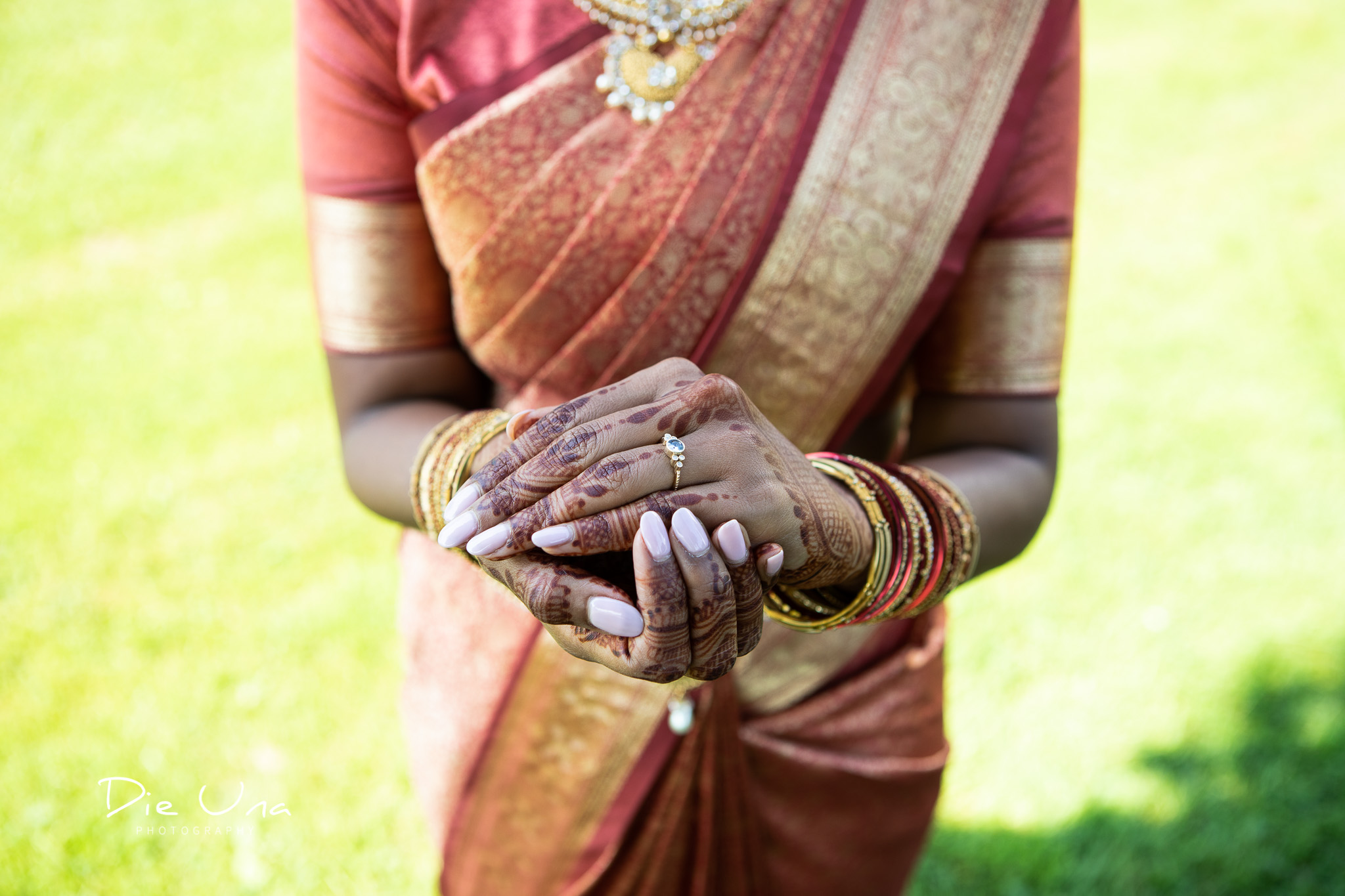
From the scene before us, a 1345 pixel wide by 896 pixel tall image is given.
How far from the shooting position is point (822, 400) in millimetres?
1352

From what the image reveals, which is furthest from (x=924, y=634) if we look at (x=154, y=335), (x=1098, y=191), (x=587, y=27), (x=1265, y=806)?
(x=1098, y=191)

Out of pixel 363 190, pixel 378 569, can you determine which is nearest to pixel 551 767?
pixel 363 190

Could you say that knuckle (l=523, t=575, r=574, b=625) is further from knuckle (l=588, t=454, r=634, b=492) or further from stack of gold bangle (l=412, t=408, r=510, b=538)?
stack of gold bangle (l=412, t=408, r=510, b=538)

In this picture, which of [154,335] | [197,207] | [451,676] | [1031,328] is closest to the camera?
[1031,328]

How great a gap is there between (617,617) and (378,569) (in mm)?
2835

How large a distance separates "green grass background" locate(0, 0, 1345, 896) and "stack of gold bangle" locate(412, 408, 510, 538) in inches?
70.8

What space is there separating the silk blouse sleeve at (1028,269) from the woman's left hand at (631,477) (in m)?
0.48

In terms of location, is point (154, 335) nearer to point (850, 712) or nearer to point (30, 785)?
point (30, 785)

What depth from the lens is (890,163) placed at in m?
1.25

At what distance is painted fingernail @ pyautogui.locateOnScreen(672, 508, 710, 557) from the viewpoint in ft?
2.92

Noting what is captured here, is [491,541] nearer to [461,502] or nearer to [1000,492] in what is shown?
[461,502]

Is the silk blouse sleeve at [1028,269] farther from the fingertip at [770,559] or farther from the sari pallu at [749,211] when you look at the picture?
the fingertip at [770,559]

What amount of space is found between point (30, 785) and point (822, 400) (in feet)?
8.61

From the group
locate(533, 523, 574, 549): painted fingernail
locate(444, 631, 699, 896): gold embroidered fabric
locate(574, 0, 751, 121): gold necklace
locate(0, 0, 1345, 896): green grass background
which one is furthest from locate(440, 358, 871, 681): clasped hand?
locate(0, 0, 1345, 896): green grass background
